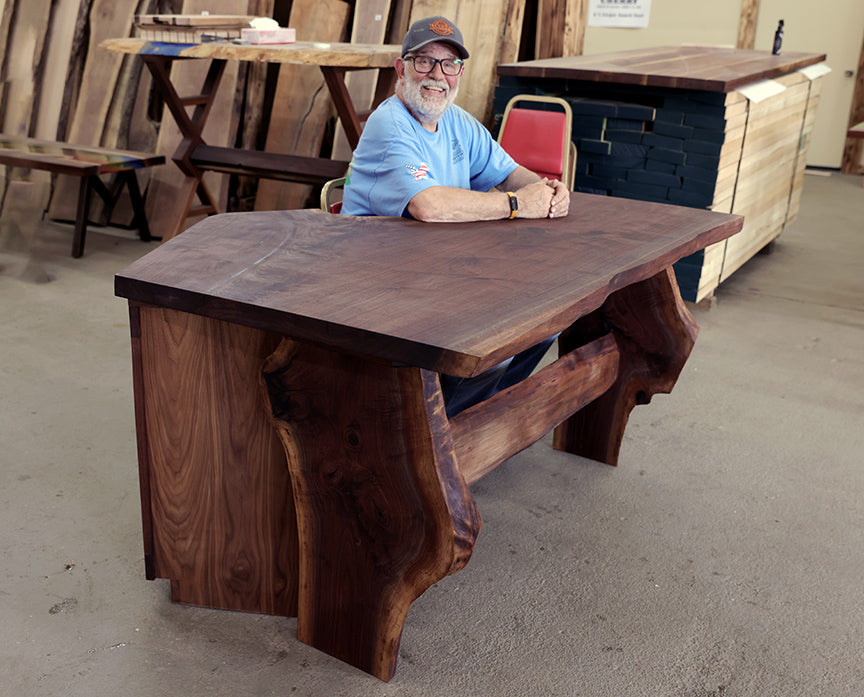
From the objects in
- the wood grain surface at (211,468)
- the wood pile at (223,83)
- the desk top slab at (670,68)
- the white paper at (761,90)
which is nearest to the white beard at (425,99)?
the wood grain surface at (211,468)

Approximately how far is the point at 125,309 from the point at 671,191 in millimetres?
2627

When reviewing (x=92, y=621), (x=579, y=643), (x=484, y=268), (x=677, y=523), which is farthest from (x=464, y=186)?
(x=92, y=621)

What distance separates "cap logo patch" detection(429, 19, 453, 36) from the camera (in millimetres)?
2383

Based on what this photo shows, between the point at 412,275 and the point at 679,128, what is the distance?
8.45ft

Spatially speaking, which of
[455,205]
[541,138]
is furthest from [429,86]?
[541,138]

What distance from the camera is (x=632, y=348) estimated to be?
270 centimetres

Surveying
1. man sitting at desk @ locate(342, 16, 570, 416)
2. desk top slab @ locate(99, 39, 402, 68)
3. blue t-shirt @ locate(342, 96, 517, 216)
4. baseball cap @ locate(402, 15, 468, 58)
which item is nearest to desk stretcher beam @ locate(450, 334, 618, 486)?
man sitting at desk @ locate(342, 16, 570, 416)

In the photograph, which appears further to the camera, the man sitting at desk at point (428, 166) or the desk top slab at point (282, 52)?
the desk top slab at point (282, 52)

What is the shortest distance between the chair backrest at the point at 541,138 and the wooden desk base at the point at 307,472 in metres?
1.92

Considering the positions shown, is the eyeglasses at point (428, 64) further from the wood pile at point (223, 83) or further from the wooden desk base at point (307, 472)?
the wood pile at point (223, 83)

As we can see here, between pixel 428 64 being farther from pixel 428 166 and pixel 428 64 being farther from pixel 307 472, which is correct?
pixel 307 472

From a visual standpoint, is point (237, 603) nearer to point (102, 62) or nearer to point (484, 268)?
point (484, 268)

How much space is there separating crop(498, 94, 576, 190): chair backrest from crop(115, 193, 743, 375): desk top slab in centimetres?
154

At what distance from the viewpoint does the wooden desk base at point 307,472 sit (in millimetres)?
1659
